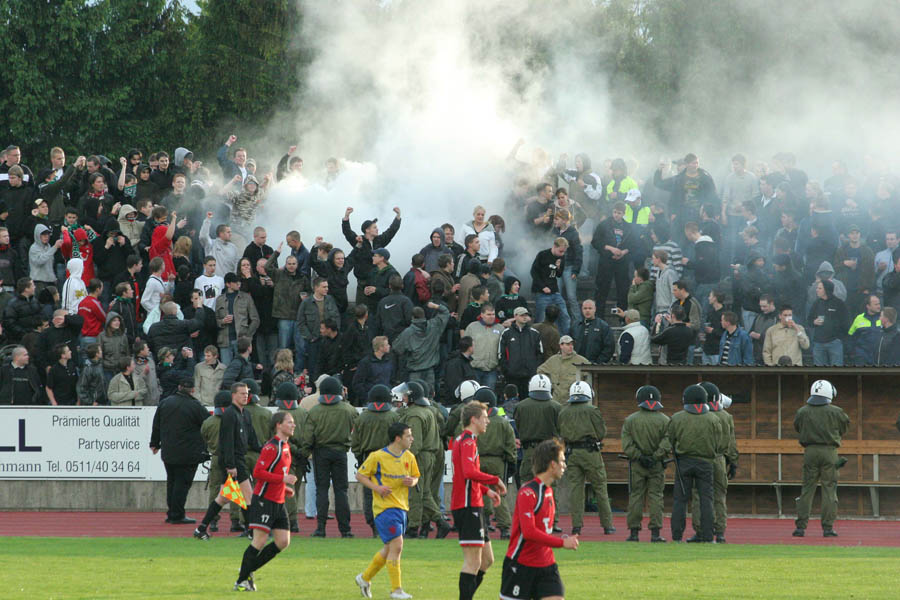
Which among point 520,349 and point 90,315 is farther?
point 90,315

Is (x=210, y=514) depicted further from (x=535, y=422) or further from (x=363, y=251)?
(x=363, y=251)

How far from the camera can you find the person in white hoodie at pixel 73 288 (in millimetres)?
22375

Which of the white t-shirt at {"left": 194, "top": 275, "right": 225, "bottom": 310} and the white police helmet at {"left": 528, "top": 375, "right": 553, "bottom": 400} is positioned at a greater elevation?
the white t-shirt at {"left": 194, "top": 275, "right": 225, "bottom": 310}

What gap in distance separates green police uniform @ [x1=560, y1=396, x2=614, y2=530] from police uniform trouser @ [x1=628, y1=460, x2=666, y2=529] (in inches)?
16.2

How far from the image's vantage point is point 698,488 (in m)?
17.7

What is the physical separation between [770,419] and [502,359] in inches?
160

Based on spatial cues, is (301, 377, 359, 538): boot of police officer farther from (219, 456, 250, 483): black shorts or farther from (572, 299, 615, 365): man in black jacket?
(572, 299, 615, 365): man in black jacket

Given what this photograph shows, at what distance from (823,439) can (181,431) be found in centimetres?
818

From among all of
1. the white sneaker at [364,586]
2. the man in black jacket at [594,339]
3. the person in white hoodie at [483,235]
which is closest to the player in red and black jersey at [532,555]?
the white sneaker at [364,586]

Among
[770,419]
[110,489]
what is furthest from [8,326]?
[770,419]

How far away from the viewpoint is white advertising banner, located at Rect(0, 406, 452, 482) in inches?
814

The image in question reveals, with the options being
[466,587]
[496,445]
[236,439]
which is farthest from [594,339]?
[466,587]

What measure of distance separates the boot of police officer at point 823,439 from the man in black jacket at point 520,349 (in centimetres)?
398

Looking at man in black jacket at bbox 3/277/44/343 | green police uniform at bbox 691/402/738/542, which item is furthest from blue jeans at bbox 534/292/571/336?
man in black jacket at bbox 3/277/44/343
